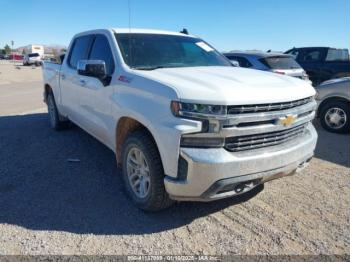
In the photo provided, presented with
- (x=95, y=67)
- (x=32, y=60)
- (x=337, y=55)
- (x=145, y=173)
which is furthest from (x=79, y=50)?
(x=32, y=60)

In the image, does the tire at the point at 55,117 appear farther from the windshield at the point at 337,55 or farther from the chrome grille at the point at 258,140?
the windshield at the point at 337,55

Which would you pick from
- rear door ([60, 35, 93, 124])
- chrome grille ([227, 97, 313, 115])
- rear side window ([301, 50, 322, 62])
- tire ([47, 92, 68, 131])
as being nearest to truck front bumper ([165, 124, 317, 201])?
chrome grille ([227, 97, 313, 115])

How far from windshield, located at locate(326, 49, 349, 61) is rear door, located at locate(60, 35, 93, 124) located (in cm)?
1000

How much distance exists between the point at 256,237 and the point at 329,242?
2.15ft

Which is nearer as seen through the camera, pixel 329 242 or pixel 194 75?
pixel 329 242

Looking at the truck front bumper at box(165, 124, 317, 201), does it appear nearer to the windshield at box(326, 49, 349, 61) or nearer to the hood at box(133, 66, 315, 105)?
the hood at box(133, 66, 315, 105)

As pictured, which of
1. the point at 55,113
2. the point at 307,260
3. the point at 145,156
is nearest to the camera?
the point at 307,260

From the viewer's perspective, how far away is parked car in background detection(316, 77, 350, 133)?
288 inches

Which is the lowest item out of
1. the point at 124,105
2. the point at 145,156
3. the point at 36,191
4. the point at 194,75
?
the point at 36,191

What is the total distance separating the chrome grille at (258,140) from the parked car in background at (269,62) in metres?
6.42

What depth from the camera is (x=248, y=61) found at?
991 cm

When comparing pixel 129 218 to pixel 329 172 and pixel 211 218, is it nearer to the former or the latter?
pixel 211 218

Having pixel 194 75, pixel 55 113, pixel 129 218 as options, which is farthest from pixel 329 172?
pixel 55 113

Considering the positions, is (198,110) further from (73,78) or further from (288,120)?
(73,78)
